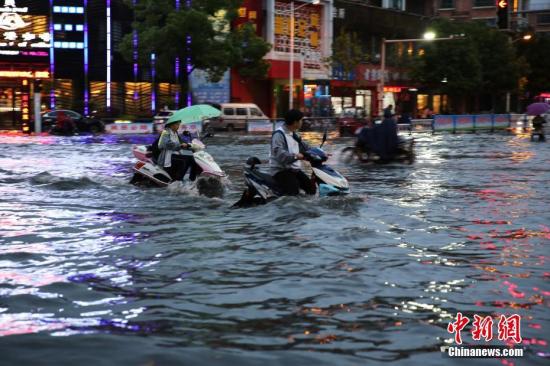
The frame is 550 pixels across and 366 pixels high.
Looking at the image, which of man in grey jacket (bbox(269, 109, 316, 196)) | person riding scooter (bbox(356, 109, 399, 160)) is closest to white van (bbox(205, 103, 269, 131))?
person riding scooter (bbox(356, 109, 399, 160))

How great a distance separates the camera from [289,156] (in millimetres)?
10477

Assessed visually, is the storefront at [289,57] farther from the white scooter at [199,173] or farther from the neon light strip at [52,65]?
the white scooter at [199,173]

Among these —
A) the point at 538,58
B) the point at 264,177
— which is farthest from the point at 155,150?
the point at 538,58

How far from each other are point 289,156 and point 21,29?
41191 mm

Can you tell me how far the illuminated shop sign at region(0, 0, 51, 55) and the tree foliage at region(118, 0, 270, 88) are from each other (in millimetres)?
4990

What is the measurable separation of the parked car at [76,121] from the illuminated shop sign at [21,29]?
240 inches

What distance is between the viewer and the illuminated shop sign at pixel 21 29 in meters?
46.5

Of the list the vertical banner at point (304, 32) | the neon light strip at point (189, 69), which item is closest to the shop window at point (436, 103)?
the vertical banner at point (304, 32)

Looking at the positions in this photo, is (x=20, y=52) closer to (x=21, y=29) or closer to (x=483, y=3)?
(x=21, y=29)

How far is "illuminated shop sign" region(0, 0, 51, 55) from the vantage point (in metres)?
46.5

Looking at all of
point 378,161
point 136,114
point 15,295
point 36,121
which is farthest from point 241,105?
point 15,295

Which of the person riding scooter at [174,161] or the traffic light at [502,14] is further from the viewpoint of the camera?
the traffic light at [502,14]

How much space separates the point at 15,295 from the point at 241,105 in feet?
136

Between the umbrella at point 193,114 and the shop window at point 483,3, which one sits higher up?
the shop window at point 483,3
